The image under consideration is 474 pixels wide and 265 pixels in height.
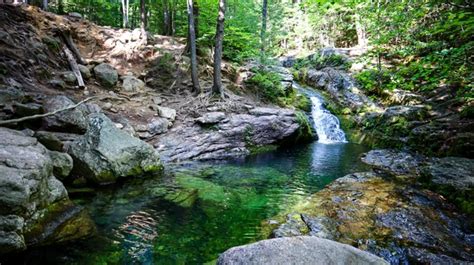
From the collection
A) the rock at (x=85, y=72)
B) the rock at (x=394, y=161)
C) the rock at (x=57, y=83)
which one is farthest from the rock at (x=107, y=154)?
the rock at (x=394, y=161)

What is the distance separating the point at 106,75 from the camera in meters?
12.3

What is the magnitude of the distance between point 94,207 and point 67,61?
8125mm

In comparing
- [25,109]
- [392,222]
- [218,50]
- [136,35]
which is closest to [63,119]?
[25,109]

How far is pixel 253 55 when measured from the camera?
659 inches

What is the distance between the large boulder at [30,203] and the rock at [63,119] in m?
2.88

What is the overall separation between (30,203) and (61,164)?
269 cm

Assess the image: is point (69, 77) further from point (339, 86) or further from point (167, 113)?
point (339, 86)

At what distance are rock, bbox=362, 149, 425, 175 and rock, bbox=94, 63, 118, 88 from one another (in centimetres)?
1067

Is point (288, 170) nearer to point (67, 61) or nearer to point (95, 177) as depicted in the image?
point (95, 177)

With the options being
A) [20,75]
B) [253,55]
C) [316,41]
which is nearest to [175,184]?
[20,75]

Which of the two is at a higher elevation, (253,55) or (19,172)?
(253,55)

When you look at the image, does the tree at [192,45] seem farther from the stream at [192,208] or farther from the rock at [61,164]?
the rock at [61,164]

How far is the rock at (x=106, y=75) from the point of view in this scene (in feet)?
40.2

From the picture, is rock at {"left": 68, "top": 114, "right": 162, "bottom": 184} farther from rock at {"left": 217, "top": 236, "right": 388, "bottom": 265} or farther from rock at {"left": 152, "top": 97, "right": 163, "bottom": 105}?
rock at {"left": 217, "top": 236, "right": 388, "bottom": 265}
